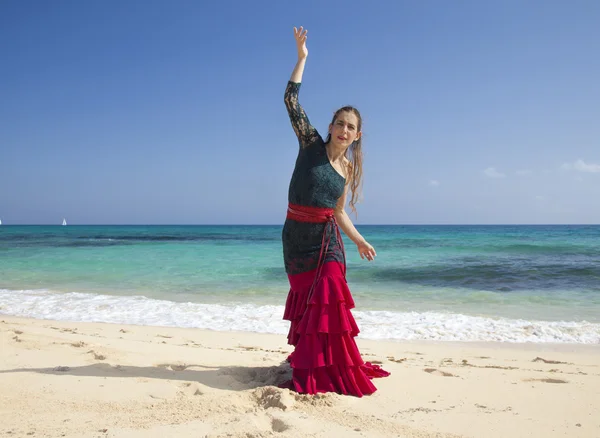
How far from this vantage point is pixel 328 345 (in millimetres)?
3018

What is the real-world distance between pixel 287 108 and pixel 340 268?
4.17 feet

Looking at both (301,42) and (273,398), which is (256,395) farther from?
(301,42)

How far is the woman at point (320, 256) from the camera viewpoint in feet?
9.87

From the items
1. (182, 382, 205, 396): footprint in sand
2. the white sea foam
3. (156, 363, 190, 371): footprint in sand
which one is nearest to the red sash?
(182, 382, 205, 396): footprint in sand

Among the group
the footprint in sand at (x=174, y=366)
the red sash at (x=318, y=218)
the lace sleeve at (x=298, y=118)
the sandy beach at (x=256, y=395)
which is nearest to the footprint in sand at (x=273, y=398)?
the sandy beach at (x=256, y=395)

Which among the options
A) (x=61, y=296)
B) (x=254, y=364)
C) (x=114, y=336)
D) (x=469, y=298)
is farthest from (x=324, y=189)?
(x=61, y=296)

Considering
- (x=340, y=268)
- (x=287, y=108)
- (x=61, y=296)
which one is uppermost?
(x=287, y=108)

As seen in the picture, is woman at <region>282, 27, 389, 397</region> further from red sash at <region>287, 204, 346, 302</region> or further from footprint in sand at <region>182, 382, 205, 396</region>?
footprint in sand at <region>182, 382, 205, 396</region>

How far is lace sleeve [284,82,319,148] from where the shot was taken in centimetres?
308

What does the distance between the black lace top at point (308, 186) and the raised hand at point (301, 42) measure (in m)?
0.24

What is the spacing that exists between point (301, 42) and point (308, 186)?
1077mm

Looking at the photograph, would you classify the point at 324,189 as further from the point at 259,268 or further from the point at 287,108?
the point at 259,268

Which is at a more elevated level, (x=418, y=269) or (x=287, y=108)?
(x=287, y=108)

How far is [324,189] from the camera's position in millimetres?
3133
